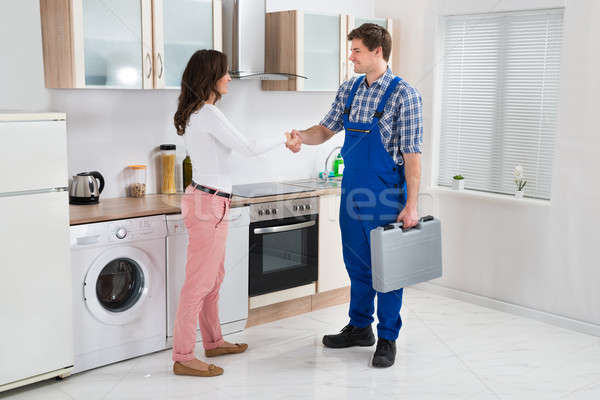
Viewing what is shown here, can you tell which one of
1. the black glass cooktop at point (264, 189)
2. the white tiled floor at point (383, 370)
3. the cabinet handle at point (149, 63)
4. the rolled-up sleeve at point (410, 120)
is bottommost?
the white tiled floor at point (383, 370)

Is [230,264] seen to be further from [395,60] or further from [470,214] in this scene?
[395,60]

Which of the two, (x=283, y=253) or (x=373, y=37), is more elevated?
(x=373, y=37)

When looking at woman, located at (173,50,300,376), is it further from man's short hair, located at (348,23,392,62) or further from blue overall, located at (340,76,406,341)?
man's short hair, located at (348,23,392,62)

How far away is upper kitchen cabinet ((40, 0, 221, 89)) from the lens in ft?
10.7

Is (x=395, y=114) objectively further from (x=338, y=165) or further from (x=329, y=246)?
(x=338, y=165)

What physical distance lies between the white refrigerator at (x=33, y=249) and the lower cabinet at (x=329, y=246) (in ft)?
5.50

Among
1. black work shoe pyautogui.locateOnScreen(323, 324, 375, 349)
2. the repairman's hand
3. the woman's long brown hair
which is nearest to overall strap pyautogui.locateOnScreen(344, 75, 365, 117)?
the repairman's hand

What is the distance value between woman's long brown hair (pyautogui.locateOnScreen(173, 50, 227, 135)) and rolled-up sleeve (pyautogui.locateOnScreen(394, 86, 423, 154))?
879mm

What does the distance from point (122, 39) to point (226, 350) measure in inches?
67.2

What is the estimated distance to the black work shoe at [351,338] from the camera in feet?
12.3

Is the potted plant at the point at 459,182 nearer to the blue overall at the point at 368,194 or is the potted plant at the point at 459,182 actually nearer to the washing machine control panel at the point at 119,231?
the blue overall at the point at 368,194

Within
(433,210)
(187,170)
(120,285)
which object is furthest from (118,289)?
(433,210)

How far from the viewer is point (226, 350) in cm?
358

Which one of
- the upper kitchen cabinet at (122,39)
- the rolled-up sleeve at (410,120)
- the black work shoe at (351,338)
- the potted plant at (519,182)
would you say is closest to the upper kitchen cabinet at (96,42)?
the upper kitchen cabinet at (122,39)
